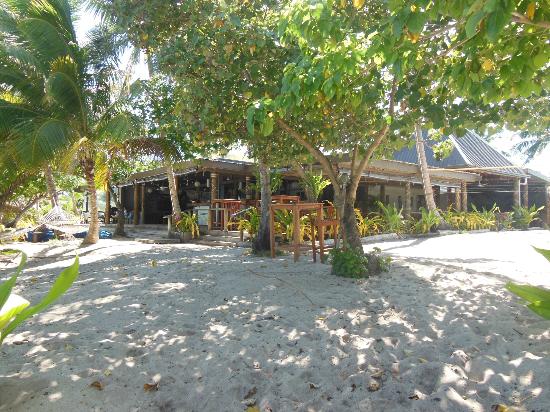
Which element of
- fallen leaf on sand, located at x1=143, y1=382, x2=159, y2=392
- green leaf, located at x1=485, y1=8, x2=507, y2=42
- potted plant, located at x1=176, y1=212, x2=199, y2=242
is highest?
green leaf, located at x1=485, y1=8, x2=507, y2=42

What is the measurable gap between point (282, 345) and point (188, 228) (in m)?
9.05

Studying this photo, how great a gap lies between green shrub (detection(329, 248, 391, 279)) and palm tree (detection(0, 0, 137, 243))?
5491 mm

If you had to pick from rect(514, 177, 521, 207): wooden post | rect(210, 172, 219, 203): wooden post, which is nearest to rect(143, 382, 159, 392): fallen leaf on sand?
rect(210, 172, 219, 203): wooden post

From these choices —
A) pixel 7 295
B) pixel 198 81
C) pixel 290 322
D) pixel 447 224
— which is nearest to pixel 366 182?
pixel 447 224

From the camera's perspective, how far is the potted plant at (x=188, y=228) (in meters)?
11.9

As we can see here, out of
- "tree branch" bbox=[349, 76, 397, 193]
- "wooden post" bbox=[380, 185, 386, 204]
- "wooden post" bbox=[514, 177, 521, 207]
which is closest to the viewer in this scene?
"tree branch" bbox=[349, 76, 397, 193]

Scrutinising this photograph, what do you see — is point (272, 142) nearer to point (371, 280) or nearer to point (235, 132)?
point (235, 132)

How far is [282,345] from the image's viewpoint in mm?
3434

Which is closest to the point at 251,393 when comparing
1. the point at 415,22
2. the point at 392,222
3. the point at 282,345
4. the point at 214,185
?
the point at 282,345

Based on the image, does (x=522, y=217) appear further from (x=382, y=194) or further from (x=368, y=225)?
(x=368, y=225)

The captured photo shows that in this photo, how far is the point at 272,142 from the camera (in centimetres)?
641

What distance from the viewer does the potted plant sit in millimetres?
11938

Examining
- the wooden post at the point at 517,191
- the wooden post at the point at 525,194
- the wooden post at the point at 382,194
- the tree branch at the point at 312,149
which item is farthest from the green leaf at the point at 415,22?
the wooden post at the point at 525,194

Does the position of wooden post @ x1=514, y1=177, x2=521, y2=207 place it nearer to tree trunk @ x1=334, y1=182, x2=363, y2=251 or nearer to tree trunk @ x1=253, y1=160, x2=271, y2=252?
A: tree trunk @ x1=253, y1=160, x2=271, y2=252
